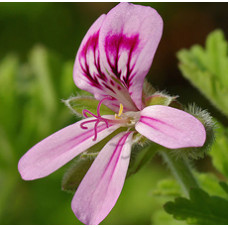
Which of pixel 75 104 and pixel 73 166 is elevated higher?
pixel 75 104

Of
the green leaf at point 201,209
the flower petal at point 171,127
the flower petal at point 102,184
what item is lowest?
the green leaf at point 201,209

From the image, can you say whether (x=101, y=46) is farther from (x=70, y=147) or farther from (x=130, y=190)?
(x=130, y=190)

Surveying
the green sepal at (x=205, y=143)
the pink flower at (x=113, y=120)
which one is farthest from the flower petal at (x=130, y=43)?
the green sepal at (x=205, y=143)

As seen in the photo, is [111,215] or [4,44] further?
[4,44]

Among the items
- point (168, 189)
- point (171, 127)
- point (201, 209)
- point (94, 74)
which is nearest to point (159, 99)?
point (171, 127)

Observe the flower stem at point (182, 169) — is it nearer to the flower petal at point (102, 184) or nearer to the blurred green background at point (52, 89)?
the flower petal at point (102, 184)

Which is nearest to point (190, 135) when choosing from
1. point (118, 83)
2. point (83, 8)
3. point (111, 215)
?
point (118, 83)

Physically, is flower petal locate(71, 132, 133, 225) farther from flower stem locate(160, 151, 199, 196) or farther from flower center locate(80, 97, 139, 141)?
flower stem locate(160, 151, 199, 196)

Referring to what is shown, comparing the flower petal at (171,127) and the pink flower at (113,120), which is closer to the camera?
the flower petal at (171,127)
